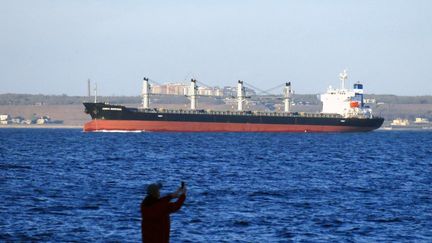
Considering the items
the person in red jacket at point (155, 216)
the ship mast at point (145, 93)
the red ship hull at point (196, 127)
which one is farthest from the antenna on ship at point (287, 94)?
the person in red jacket at point (155, 216)

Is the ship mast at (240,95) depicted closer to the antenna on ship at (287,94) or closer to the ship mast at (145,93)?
the antenna on ship at (287,94)

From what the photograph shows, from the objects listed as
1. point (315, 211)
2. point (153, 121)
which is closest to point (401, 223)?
point (315, 211)

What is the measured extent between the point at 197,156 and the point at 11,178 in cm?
2187

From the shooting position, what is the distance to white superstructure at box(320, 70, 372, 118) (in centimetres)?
12619

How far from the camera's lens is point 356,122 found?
12188 centimetres

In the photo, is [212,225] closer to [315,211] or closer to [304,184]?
[315,211]

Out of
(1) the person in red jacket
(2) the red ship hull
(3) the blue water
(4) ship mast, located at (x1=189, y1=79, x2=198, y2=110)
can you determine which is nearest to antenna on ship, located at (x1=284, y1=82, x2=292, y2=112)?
(4) ship mast, located at (x1=189, y1=79, x2=198, y2=110)

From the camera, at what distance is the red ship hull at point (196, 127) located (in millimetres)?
111188

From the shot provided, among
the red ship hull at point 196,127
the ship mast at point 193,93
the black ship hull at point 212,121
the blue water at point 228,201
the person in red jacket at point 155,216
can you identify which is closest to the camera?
the person in red jacket at point 155,216

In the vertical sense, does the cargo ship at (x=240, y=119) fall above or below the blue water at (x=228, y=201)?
above

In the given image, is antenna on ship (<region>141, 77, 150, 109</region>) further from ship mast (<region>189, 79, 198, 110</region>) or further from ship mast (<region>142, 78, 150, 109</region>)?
ship mast (<region>189, 79, 198, 110</region>)

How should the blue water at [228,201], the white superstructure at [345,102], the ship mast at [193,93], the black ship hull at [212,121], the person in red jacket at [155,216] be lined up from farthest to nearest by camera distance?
the ship mast at [193,93] < the white superstructure at [345,102] < the black ship hull at [212,121] < the blue water at [228,201] < the person in red jacket at [155,216]

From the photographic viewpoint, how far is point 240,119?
386ft

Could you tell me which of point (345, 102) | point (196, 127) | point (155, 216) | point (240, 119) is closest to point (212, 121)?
point (196, 127)
